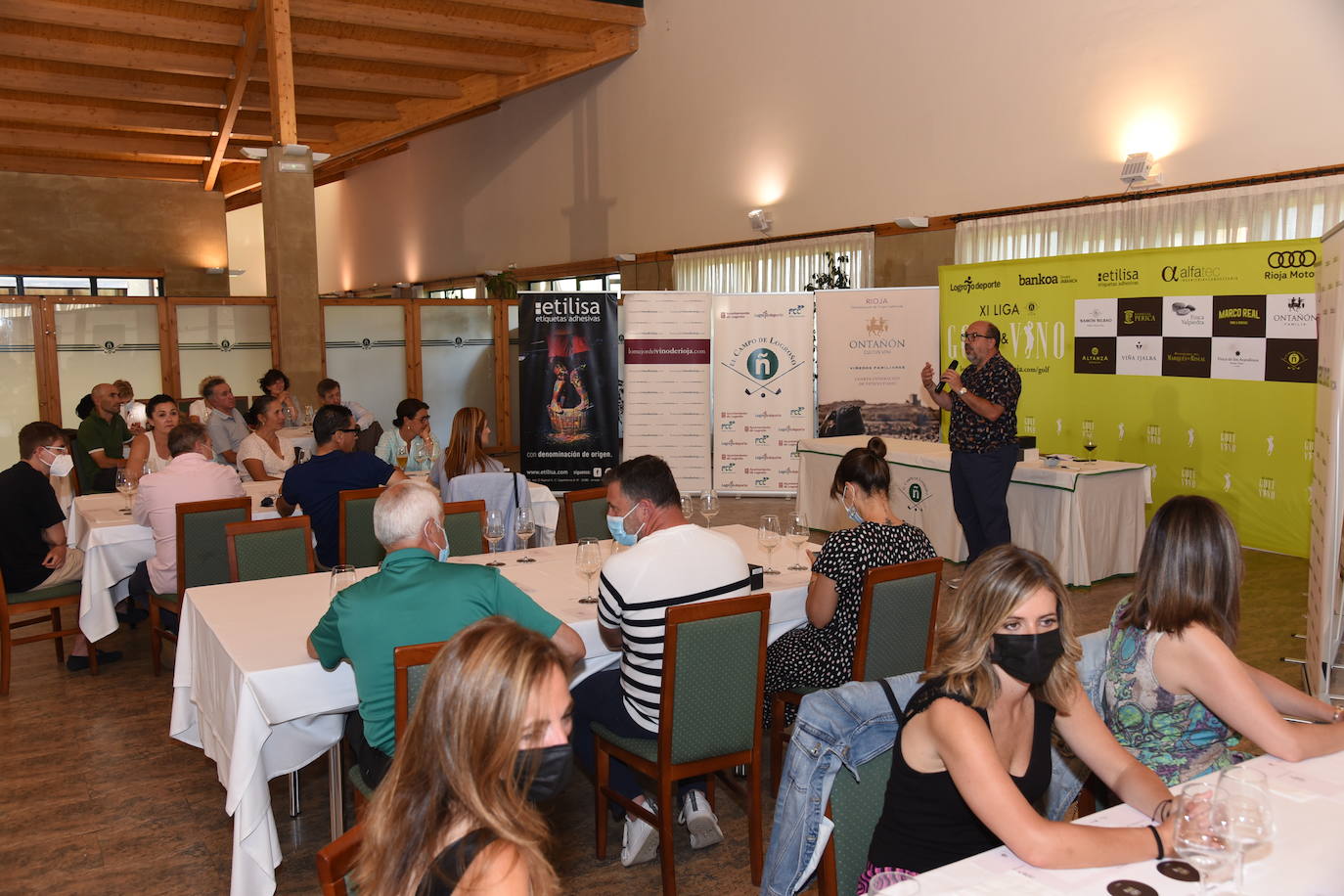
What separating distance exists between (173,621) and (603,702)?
115 inches

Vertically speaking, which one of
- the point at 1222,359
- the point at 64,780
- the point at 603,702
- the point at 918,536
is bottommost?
the point at 64,780

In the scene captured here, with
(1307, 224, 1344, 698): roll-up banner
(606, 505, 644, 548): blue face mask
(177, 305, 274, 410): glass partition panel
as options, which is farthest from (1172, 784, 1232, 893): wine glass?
(177, 305, 274, 410): glass partition panel

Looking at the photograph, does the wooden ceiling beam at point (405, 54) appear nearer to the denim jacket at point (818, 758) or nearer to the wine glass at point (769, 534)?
the wine glass at point (769, 534)

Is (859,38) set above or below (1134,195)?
above

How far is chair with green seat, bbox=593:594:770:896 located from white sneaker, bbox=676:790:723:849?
0.23 meters

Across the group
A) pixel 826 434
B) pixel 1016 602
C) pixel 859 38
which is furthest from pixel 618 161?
pixel 1016 602

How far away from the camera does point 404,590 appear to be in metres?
2.67

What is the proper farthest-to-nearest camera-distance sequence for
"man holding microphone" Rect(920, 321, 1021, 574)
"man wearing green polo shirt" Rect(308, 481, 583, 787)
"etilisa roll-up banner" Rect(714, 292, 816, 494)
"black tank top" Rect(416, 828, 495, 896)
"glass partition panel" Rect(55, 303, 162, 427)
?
"etilisa roll-up banner" Rect(714, 292, 816, 494) < "glass partition panel" Rect(55, 303, 162, 427) < "man holding microphone" Rect(920, 321, 1021, 574) < "man wearing green polo shirt" Rect(308, 481, 583, 787) < "black tank top" Rect(416, 828, 495, 896)

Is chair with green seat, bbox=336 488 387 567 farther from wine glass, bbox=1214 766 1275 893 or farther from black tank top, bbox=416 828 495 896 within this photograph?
wine glass, bbox=1214 766 1275 893

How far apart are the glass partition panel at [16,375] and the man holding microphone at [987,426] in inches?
323

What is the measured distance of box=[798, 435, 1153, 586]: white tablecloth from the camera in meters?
6.31

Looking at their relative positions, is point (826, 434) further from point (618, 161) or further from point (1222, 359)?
point (618, 161)

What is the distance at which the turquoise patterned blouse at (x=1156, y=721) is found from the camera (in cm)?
239

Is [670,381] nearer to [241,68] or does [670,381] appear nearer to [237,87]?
[241,68]
